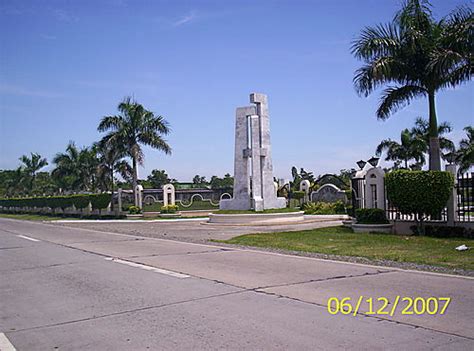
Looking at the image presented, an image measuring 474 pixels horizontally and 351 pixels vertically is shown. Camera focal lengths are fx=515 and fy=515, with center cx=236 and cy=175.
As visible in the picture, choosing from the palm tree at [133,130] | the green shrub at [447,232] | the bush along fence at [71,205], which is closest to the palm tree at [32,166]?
the bush along fence at [71,205]

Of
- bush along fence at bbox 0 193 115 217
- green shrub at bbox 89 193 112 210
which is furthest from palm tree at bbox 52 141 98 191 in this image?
green shrub at bbox 89 193 112 210

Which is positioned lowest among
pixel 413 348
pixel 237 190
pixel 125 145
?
pixel 413 348

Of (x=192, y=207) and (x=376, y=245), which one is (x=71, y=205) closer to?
(x=192, y=207)

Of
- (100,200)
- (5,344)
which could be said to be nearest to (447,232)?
(5,344)

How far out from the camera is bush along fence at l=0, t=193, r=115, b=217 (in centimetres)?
4497

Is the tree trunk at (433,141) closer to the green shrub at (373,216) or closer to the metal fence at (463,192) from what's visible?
the metal fence at (463,192)

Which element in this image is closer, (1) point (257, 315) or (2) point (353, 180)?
(1) point (257, 315)

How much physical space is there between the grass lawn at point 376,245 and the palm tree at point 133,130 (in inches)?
950

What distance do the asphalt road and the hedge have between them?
104ft

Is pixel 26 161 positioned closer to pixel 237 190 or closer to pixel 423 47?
Answer: pixel 237 190

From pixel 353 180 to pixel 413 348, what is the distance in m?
18.3

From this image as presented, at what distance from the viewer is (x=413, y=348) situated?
5.62 metres

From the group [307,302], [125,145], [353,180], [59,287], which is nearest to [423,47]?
[353,180]
